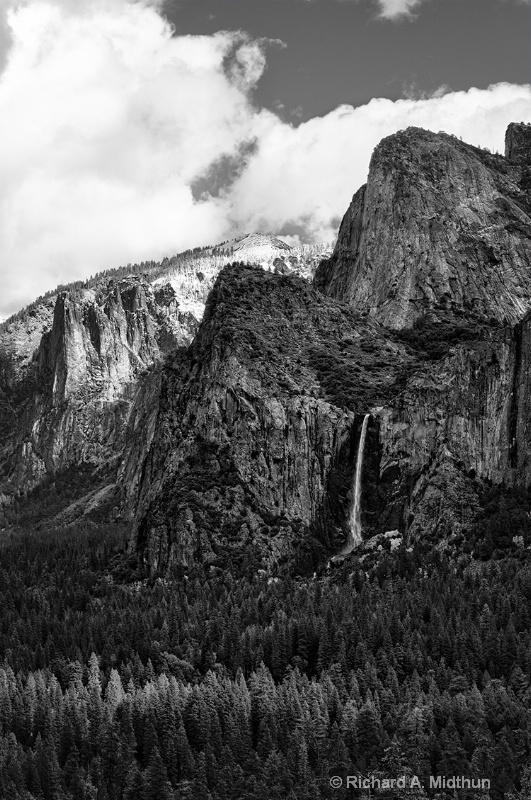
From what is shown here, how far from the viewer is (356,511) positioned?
183625mm

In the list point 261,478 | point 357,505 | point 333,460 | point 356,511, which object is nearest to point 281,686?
point 356,511

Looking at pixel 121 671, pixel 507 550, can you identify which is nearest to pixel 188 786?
pixel 121 671

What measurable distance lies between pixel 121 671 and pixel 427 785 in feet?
176

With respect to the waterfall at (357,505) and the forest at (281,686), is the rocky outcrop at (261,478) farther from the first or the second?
the forest at (281,686)

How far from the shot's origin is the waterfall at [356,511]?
178750 mm

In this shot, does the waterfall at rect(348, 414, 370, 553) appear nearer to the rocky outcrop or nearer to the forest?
the rocky outcrop

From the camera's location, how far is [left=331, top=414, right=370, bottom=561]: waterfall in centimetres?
17875

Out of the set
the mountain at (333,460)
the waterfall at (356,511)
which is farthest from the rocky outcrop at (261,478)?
the waterfall at (356,511)

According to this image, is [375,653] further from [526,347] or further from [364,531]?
[526,347]

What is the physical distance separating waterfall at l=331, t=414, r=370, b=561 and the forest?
802 centimetres

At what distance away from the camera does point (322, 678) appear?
13462cm

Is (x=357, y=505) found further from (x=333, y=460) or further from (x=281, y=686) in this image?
(x=281, y=686)

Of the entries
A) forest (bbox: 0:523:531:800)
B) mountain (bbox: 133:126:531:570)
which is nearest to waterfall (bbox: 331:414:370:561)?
mountain (bbox: 133:126:531:570)

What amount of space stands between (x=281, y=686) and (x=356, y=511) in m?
53.5
